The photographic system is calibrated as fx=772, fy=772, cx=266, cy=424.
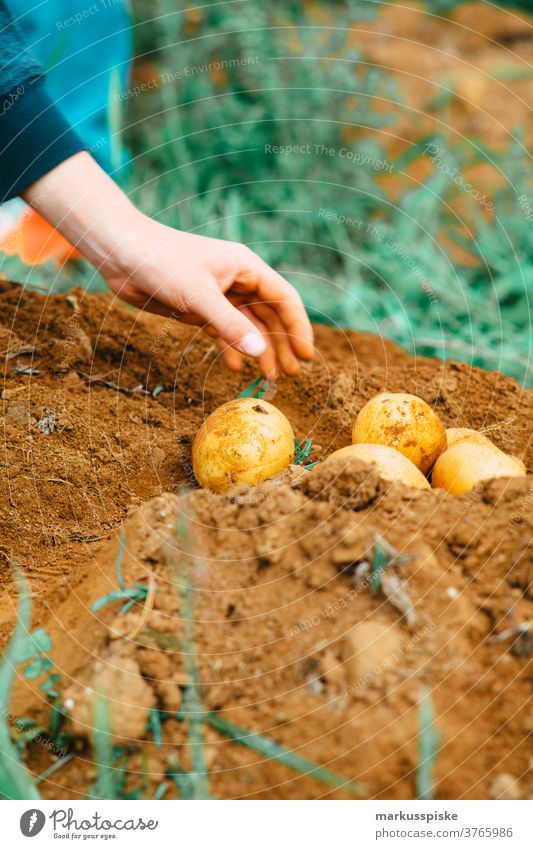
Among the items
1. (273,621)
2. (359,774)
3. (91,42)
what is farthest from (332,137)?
(359,774)

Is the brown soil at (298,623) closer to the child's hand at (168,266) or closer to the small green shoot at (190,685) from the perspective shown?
the small green shoot at (190,685)

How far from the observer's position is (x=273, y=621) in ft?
6.01

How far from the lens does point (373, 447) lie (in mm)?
2271

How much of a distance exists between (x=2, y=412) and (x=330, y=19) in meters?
5.04

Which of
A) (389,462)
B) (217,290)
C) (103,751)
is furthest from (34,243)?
(103,751)

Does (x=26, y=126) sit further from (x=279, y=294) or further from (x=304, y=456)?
(x=304, y=456)

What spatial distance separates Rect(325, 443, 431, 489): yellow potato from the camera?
2.19 metres

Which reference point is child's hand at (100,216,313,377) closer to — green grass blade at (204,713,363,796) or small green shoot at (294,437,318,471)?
small green shoot at (294,437,318,471)
